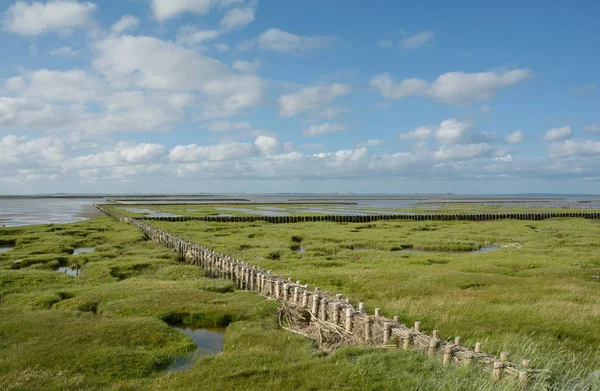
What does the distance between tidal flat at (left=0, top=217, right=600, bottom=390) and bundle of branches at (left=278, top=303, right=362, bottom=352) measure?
0.50 m

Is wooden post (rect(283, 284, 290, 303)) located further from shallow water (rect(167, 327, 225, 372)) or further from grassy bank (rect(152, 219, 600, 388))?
grassy bank (rect(152, 219, 600, 388))

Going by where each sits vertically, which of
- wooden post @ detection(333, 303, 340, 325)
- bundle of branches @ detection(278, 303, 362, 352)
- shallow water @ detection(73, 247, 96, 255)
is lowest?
shallow water @ detection(73, 247, 96, 255)

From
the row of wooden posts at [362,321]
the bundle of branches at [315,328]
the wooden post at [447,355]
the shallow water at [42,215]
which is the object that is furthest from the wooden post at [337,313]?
the shallow water at [42,215]

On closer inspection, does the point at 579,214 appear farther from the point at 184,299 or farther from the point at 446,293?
the point at 184,299

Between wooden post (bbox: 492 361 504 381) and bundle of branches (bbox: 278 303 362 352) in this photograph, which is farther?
bundle of branches (bbox: 278 303 362 352)

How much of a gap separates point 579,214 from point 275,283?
280 feet

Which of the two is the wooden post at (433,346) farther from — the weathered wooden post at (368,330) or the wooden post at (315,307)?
the wooden post at (315,307)

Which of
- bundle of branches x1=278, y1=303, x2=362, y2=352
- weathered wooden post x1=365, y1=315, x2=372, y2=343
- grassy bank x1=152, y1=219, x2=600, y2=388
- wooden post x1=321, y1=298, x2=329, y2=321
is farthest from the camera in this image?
wooden post x1=321, y1=298, x2=329, y2=321

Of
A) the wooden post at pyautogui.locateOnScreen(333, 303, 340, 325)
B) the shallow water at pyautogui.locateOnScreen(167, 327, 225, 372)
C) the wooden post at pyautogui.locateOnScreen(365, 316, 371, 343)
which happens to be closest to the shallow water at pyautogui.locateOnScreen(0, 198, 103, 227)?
the shallow water at pyautogui.locateOnScreen(167, 327, 225, 372)

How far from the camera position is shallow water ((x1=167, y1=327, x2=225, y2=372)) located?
13.4m

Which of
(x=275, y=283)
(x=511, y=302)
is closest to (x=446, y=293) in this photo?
(x=511, y=302)

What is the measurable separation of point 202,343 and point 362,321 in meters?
5.78

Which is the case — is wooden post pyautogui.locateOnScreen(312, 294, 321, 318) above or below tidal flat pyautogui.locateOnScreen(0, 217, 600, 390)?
above

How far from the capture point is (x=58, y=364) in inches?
488
